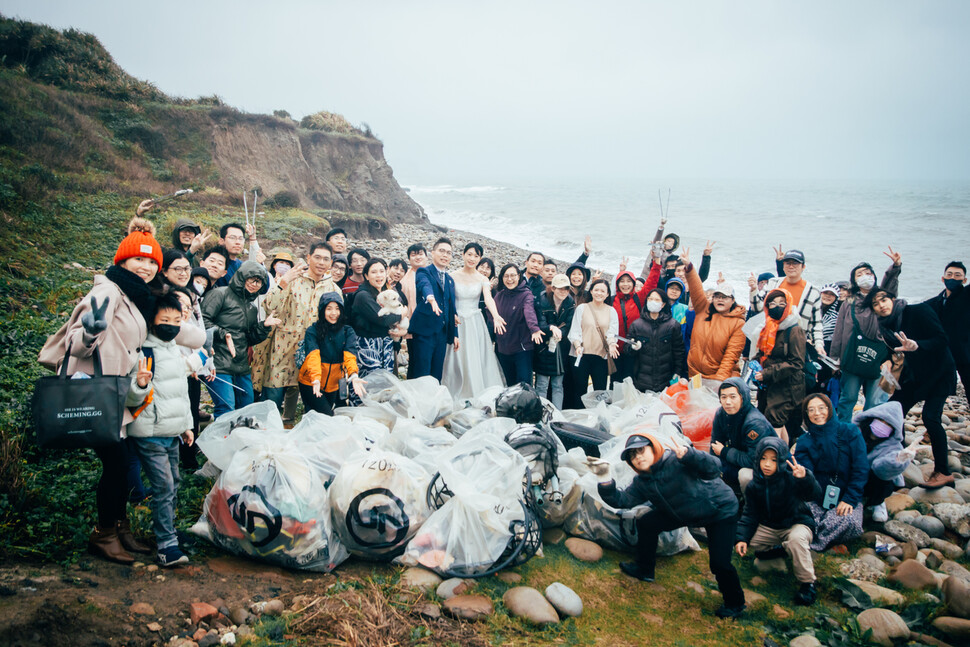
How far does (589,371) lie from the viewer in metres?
5.89

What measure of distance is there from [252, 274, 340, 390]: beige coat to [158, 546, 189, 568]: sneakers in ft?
6.13

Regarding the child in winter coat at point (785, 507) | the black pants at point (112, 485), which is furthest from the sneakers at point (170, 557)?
the child in winter coat at point (785, 507)

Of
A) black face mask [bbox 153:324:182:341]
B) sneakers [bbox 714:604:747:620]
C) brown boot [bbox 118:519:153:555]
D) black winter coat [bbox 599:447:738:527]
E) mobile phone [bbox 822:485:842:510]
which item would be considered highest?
black face mask [bbox 153:324:182:341]

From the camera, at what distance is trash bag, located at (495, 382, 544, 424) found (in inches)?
179

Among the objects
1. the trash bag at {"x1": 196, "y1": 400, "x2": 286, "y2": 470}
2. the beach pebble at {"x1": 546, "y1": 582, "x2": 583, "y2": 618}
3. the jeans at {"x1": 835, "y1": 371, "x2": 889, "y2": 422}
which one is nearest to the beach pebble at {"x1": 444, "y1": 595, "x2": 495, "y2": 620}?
the beach pebble at {"x1": 546, "y1": 582, "x2": 583, "y2": 618}

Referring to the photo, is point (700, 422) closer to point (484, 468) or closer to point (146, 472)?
point (484, 468)

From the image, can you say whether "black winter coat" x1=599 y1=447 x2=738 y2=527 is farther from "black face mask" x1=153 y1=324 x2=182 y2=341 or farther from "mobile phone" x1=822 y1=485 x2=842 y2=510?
"black face mask" x1=153 y1=324 x2=182 y2=341

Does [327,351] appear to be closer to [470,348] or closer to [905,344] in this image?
[470,348]

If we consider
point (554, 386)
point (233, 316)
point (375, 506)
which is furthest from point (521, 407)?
point (233, 316)

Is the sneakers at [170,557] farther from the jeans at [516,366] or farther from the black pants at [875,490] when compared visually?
the black pants at [875,490]

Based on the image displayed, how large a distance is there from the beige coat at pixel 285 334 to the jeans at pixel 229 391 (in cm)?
17

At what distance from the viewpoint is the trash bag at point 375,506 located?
320 centimetres

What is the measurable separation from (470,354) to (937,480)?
14.9ft

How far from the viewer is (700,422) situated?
482cm
